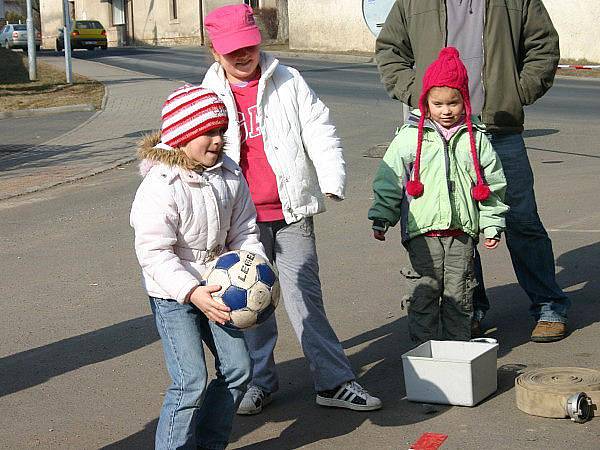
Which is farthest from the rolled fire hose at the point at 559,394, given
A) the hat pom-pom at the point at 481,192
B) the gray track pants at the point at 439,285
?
the hat pom-pom at the point at 481,192

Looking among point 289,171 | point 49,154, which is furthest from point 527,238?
point 49,154

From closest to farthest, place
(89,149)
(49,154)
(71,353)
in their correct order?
(71,353)
(49,154)
(89,149)

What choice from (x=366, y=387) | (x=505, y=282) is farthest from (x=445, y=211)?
(x=505, y=282)

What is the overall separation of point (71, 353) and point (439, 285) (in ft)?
7.47

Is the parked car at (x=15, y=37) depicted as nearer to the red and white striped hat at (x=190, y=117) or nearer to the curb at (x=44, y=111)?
the curb at (x=44, y=111)

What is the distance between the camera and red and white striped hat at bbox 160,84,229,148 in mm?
4254

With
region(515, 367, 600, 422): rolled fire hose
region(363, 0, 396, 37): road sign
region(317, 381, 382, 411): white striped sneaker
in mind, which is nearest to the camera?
region(515, 367, 600, 422): rolled fire hose

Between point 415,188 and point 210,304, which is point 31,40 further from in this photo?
point 210,304

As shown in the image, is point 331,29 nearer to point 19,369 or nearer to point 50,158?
point 50,158

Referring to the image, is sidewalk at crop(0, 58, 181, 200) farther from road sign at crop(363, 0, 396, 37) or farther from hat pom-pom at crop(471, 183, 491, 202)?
hat pom-pom at crop(471, 183, 491, 202)

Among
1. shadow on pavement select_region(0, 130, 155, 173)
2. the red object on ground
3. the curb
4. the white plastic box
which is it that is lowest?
the curb

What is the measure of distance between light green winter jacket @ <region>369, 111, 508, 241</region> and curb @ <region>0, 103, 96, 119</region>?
18862 mm

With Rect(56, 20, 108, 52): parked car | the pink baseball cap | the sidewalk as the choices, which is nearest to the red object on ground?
the pink baseball cap

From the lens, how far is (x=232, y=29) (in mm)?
4895
